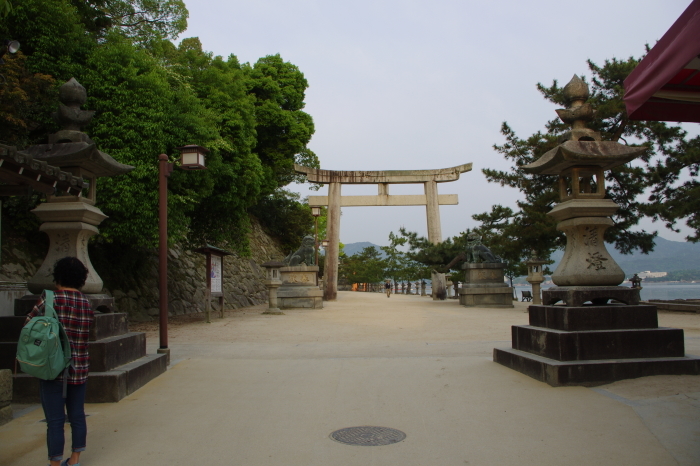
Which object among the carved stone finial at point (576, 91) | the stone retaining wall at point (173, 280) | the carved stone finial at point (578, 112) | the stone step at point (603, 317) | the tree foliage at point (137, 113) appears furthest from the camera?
the stone retaining wall at point (173, 280)

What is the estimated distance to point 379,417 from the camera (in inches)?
171

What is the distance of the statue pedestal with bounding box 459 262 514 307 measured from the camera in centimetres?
1881

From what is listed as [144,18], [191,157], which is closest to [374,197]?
[144,18]

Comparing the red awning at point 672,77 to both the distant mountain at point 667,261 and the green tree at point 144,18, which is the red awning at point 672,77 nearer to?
the green tree at point 144,18

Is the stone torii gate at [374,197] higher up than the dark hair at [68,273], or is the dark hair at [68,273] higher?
the stone torii gate at [374,197]

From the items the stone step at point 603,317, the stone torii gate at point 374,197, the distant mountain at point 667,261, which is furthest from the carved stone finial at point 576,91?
the distant mountain at point 667,261

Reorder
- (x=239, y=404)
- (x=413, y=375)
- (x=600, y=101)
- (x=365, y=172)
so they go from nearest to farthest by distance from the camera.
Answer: (x=239, y=404)
(x=413, y=375)
(x=600, y=101)
(x=365, y=172)

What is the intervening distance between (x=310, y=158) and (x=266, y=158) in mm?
4653

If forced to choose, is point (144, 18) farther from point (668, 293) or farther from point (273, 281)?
point (668, 293)

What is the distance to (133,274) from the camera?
1566 centimetres

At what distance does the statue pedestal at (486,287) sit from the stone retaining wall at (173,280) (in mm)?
8784

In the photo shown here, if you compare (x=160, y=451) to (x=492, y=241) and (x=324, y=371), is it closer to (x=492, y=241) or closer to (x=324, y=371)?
(x=324, y=371)

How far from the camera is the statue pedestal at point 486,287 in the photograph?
61.7 feet

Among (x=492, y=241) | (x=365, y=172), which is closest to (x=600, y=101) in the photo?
(x=492, y=241)
